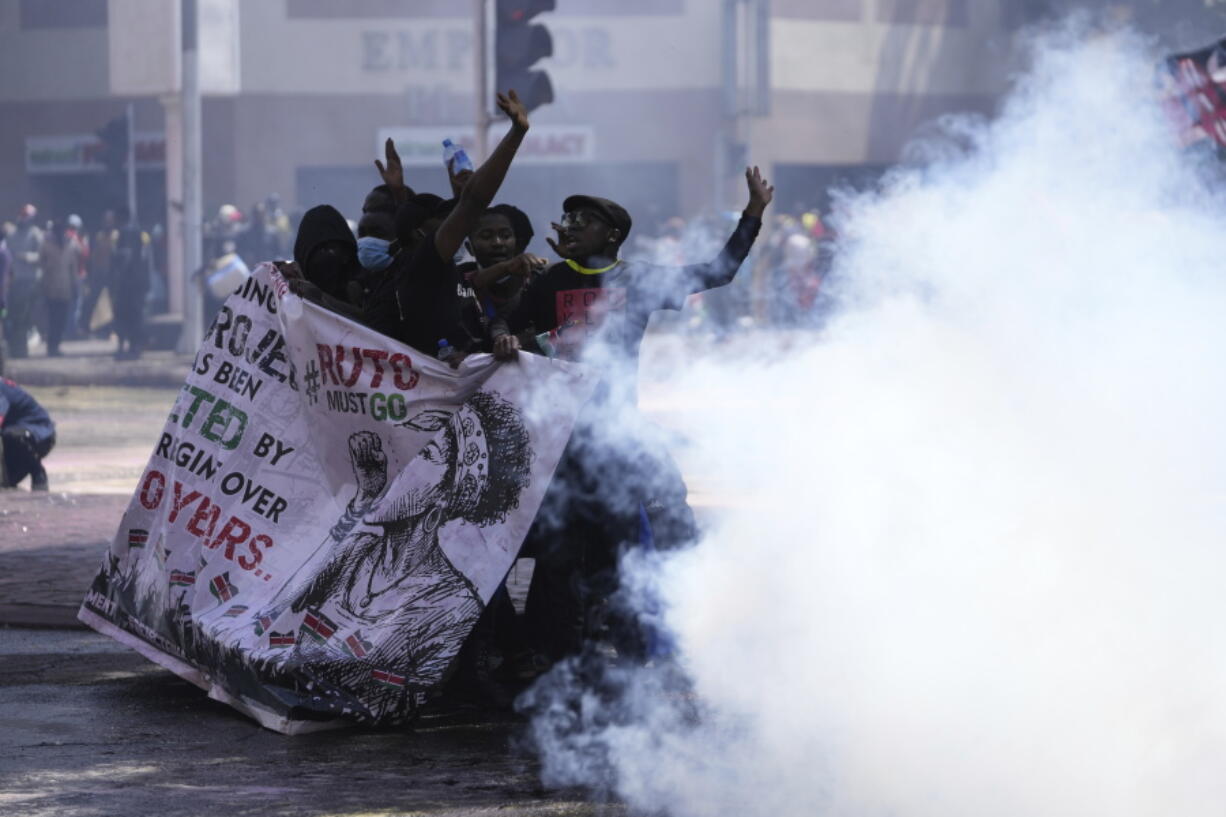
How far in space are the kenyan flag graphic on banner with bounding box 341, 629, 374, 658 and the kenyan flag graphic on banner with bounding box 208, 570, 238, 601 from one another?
65cm

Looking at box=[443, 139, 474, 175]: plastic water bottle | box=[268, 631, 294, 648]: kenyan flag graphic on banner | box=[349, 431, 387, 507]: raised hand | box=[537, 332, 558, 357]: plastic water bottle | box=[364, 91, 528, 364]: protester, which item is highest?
box=[443, 139, 474, 175]: plastic water bottle

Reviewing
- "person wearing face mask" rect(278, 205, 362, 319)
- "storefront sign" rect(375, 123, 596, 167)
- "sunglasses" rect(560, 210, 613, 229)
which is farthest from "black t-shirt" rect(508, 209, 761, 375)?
"storefront sign" rect(375, 123, 596, 167)

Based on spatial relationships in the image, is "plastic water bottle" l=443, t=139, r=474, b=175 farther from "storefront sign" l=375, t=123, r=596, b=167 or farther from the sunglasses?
"storefront sign" l=375, t=123, r=596, b=167

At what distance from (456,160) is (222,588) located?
5.36 ft

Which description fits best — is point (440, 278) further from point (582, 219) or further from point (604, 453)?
point (604, 453)

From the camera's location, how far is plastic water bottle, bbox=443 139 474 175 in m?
6.43

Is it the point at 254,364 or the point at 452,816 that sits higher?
the point at 254,364

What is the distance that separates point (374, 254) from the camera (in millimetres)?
6613

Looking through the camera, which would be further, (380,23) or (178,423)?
(380,23)

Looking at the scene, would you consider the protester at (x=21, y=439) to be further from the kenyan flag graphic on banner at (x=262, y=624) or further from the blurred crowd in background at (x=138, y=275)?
the blurred crowd in background at (x=138, y=275)

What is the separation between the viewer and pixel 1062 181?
527 centimetres

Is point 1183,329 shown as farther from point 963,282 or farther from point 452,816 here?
point 452,816

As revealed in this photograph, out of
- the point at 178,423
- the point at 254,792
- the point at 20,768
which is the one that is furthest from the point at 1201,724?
the point at 178,423

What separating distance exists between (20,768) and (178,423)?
161cm
